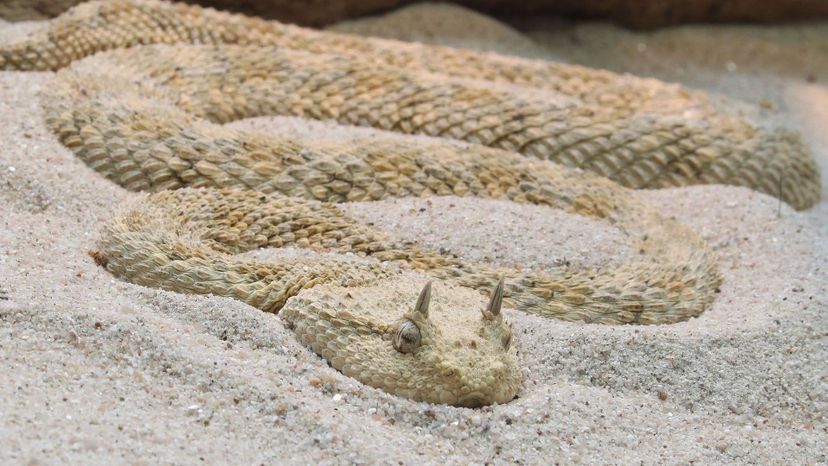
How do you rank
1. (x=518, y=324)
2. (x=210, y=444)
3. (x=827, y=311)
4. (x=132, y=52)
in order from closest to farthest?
(x=210, y=444)
(x=518, y=324)
(x=827, y=311)
(x=132, y=52)

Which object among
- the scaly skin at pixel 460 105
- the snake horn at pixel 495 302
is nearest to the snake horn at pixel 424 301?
the snake horn at pixel 495 302

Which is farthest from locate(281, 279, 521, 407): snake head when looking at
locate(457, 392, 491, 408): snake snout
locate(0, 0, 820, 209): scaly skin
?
locate(0, 0, 820, 209): scaly skin

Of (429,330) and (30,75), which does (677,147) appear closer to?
(429,330)

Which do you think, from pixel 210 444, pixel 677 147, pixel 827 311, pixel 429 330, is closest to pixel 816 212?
pixel 677 147

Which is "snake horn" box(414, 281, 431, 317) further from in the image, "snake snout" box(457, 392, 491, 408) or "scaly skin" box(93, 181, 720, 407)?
"snake snout" box(457, 392, 491, 408)

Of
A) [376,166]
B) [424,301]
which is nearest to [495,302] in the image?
[424,301]

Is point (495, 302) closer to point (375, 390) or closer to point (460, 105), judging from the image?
point (375, 390)
